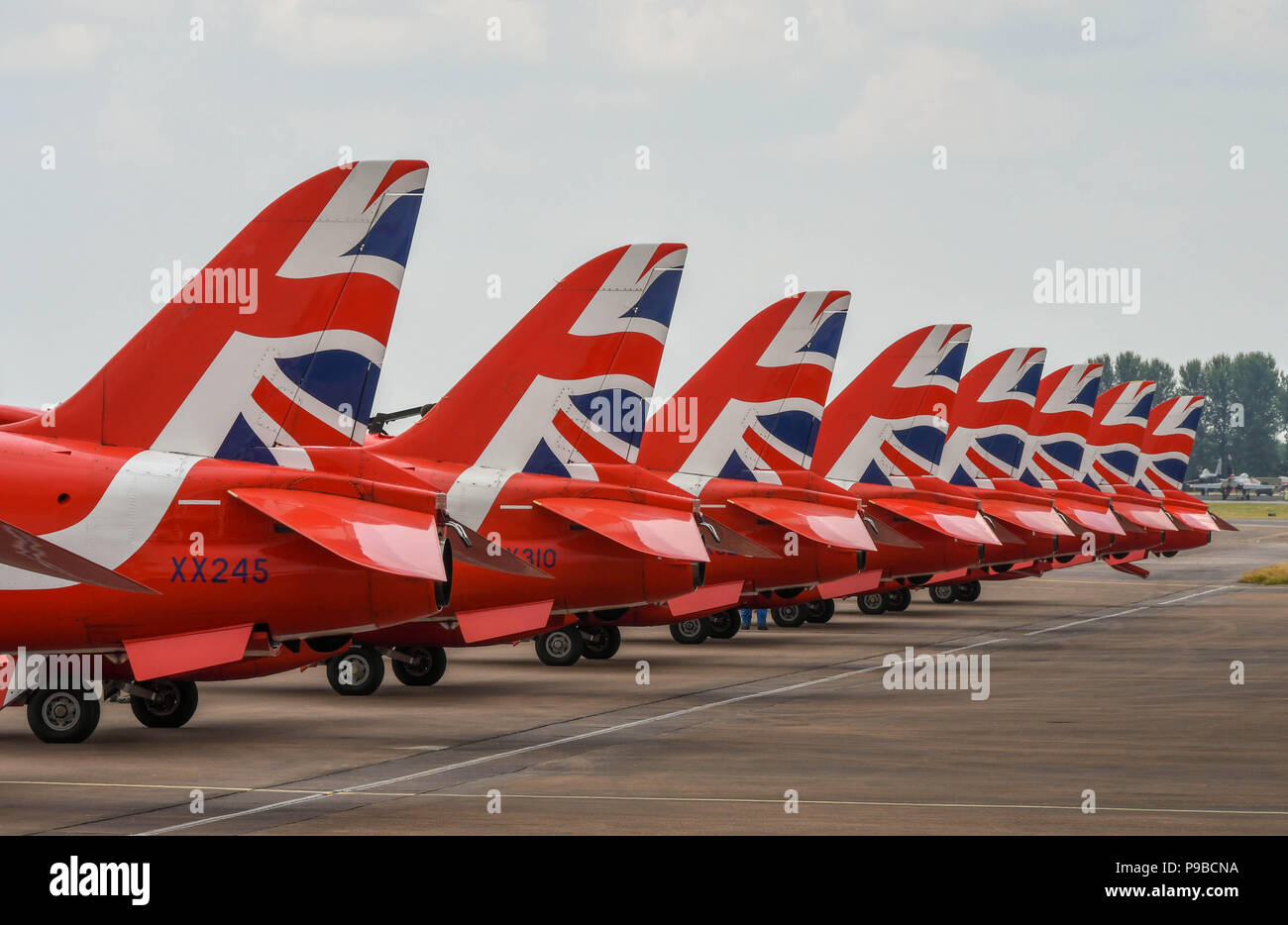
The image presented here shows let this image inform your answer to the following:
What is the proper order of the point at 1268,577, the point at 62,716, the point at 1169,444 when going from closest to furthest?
the point at 62,716, the point at 1268,577, the point at 1169,444

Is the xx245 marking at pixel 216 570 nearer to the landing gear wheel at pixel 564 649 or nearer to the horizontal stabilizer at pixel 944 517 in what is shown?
the landing gear wheel at pixel 564 649

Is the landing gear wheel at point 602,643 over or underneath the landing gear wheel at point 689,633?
underneath

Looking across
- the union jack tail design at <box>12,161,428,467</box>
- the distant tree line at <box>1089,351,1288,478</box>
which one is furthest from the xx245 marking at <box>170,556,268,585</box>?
the distant tree line at <box>1089,351,1288,478</box>

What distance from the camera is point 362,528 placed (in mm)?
15984

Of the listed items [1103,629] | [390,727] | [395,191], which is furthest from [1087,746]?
[1103,629]

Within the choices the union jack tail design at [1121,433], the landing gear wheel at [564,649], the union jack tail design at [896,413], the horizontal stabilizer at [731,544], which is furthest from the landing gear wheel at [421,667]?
the union jack tail design at [1121,433]

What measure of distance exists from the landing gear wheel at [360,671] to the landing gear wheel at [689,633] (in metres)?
9.53

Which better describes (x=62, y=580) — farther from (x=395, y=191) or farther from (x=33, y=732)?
(x=395, y=191)

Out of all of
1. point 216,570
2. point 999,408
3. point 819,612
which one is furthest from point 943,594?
point 216,570

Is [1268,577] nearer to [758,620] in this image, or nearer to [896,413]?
[896,413]

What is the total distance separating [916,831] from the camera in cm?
1182

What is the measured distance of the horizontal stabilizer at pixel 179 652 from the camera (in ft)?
52.4

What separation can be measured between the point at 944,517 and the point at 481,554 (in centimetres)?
1430

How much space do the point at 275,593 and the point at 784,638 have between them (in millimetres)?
16763
